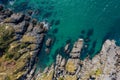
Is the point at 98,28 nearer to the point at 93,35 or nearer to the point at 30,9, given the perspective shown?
the point at 93,35

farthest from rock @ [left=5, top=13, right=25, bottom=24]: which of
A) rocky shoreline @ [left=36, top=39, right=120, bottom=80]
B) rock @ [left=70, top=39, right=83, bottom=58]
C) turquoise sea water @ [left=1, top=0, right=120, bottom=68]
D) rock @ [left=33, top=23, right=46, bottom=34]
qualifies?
rock @ [left=70, top=39, right=83, bottom=58]

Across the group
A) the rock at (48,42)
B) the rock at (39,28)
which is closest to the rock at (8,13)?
the rock at (39,28)

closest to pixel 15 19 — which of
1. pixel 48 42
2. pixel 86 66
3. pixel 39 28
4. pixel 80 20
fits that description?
pixel 39 28

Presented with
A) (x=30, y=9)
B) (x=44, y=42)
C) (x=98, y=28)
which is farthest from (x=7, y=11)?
(x=98, y=28)

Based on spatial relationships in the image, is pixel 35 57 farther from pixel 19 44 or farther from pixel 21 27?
pixel 21 27

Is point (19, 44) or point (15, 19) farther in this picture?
point (15, 19)
